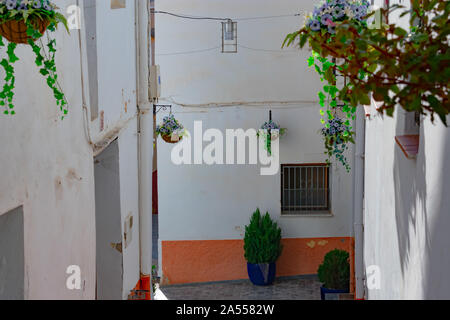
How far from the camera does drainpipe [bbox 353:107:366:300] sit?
7941mm

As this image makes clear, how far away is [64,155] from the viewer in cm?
462

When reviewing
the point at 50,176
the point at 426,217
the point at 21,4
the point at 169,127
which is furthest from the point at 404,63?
the point at 169,127

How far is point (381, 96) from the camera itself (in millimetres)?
2188

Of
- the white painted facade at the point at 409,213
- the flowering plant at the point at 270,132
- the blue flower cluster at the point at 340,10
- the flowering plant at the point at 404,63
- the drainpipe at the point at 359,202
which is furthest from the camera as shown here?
the flowering plant at the point at 270,132

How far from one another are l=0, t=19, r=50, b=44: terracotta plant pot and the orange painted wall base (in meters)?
9.46

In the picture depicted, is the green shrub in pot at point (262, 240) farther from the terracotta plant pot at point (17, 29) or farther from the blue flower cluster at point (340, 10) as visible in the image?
the terracotta plant pot at point (17, 29)

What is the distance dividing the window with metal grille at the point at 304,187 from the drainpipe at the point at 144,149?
15.5 ft

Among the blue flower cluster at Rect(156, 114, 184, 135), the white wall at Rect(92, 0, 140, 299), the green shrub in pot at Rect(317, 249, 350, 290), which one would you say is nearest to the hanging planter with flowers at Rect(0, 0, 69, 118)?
the white wall at Rect(92, 0, 140, 299)

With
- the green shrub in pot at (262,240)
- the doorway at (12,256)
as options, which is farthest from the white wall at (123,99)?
the green shrub in pot at (262,240)

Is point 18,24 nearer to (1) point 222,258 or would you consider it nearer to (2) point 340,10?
(2) point 340,10

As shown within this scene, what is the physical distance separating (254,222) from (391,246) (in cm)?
731

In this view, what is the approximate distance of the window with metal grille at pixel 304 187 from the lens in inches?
488

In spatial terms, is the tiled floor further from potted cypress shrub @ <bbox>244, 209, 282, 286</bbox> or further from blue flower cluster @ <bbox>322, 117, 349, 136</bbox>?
blue flower cluster @ <bbox>322, 117, 349, 136</bbox>

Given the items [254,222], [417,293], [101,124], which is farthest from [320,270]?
[417,293]
